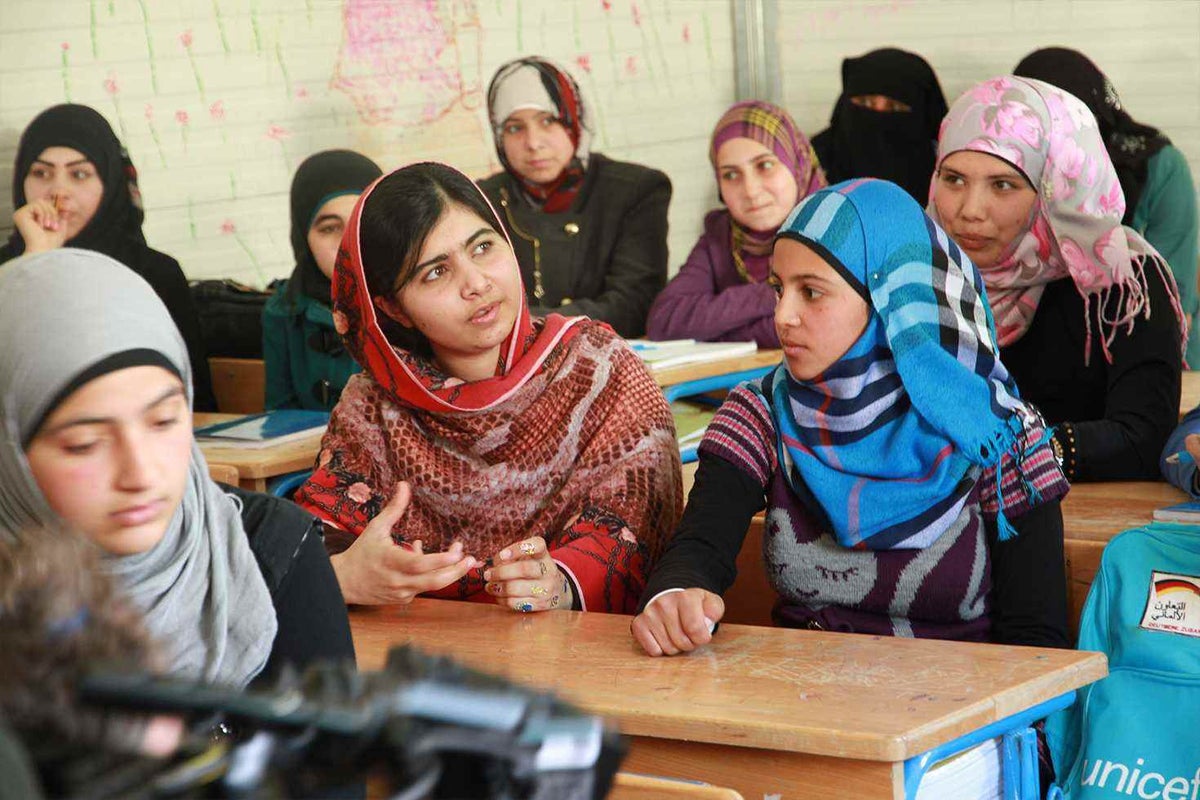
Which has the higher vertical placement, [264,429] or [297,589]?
[297,589]

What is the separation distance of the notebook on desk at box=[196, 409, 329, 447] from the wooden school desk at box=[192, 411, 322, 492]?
1.3 inches

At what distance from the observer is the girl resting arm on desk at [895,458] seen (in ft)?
6.38

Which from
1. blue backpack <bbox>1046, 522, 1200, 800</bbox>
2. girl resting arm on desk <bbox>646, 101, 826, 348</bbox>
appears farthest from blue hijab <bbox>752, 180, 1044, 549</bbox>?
girl resting arm on desk <bbox>646, 101, 826, 348</bbox>

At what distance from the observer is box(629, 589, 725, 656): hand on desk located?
1.75m

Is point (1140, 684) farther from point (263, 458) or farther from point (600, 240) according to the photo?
point (600, 240)

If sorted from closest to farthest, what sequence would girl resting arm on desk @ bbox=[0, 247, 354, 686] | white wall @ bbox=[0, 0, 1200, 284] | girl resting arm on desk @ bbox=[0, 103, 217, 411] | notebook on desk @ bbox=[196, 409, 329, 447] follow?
girl resting arm on desk @ bbox=[0, 247, 354, 686]
notebook on desk @ bbox=[196, 409, 329, 447]
girl resting arm on desk @ bbox=[0, 103, 217, 411]
white wall @ bbox=[0, 0, 1200, 284]

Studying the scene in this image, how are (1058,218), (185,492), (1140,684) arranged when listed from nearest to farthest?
(185,492), (1140,684), (1058,218)

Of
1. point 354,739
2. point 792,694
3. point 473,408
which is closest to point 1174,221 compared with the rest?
point 473,408

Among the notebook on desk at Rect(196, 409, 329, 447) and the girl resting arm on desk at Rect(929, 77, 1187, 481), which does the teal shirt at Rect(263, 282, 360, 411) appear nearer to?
the notebook on desk at Rect(196, 409, 329, 447)

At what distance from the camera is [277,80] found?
4652 millimetres

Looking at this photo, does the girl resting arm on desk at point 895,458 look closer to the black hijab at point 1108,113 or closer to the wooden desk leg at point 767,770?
the wooden desk leg at point 767,770

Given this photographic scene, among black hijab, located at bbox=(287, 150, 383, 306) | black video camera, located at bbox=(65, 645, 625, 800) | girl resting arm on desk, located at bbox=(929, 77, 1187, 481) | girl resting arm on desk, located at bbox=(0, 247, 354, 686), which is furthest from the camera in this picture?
black hijab, located at bbox=(287, 150, 383, 306)

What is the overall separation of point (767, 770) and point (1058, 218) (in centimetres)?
148

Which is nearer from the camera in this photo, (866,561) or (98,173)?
(866,561)
